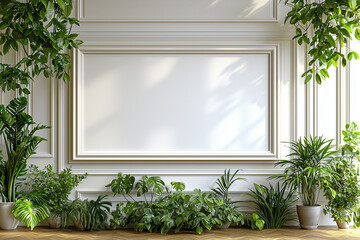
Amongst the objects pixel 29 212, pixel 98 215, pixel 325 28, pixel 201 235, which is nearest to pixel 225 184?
pixel 201 235

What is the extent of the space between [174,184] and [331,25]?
2.84 meters

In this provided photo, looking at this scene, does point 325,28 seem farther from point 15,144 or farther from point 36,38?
point 15,144

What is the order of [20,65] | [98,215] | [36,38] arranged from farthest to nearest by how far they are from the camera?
[20,65] < [98,215] < [36,38]

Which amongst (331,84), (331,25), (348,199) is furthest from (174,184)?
(331,25)

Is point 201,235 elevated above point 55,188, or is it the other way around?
point 55,188

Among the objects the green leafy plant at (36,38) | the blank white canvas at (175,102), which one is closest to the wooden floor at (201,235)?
the blank white canvas at (175,102)

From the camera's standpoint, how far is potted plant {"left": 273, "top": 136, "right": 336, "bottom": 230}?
470 centimetres

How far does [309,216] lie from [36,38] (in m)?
3.84

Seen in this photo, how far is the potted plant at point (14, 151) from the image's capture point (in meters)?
4.65

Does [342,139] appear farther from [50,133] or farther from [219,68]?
[50,133]

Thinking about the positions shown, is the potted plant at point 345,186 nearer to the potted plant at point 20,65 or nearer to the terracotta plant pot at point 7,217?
the potted plant at point 20,65

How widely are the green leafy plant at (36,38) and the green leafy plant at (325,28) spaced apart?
106 inches

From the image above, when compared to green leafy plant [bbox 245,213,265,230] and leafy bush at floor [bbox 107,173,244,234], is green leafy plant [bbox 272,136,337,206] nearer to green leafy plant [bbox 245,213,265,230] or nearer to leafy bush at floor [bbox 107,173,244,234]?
green leafy plant [bbox 245,213,265,230]

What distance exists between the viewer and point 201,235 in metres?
4.54
